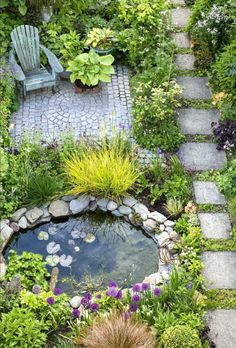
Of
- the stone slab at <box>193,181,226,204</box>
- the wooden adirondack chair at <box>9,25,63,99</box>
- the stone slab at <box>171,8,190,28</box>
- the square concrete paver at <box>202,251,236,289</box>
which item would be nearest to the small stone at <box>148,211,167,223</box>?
the stone slab at <box>193,181,226,204</box>

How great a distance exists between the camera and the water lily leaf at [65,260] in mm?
8219

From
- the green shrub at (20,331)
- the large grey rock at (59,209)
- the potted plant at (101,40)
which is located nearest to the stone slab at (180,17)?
the potted plant at (101,40)

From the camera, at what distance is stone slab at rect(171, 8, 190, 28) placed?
11.6 m

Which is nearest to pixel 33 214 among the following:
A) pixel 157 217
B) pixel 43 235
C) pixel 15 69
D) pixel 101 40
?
pixel 43 235

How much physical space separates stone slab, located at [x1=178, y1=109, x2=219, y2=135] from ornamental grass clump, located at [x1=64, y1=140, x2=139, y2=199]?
1317mm

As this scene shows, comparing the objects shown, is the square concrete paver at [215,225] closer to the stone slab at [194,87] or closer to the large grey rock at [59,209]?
the large grey rock at [59,209]

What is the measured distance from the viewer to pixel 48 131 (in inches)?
382

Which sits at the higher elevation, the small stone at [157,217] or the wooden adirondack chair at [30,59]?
the wooden adirondack chair at [30,59]

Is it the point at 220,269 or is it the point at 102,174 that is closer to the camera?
the point at 220,269

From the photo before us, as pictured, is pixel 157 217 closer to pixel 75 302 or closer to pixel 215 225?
pixel 215 225

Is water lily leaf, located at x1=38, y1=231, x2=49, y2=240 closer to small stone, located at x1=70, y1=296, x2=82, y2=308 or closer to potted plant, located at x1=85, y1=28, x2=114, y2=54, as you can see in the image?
small stone, located at x1=70, y1=296, x2=82, y2=308

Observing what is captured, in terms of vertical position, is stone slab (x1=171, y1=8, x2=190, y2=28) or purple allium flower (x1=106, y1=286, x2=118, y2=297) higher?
stone slab (x1=171, y1=8, x2=190, y2=28)

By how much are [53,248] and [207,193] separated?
2148mm

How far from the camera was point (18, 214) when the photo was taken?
8492 mm
